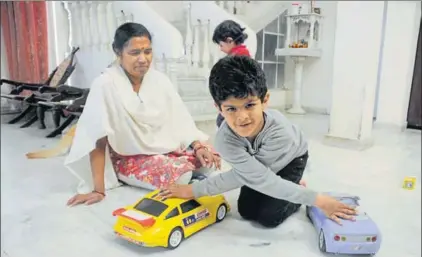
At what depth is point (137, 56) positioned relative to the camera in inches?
32.5

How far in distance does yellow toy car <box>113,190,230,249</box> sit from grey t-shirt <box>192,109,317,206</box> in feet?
0.14

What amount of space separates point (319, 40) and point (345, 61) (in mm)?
472

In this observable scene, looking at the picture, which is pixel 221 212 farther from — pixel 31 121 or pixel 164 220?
pixel 31 121

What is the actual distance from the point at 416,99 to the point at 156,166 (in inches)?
70.2

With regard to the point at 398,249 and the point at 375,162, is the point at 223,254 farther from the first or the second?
the point at 375,162

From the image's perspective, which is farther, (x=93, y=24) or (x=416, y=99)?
(x=416, y=99)

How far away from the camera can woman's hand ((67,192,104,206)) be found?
89cm

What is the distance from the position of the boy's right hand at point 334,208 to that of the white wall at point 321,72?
0.30m

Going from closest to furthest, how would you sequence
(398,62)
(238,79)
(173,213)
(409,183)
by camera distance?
(238,79), (173,213), (409,183), (398,62)

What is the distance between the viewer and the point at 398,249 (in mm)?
714

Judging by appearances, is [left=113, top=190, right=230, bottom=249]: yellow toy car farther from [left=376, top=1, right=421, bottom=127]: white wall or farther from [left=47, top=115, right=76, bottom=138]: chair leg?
[left=376, top=1, right=421, bottom=127]: white wall

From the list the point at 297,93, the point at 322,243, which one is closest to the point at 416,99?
the point at 297,93

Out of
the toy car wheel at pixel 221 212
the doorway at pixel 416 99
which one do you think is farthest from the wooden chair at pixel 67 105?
the doorway at pixel 416 99

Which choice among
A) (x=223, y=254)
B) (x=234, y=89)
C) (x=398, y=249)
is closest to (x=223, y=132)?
(x=234, y=89)
